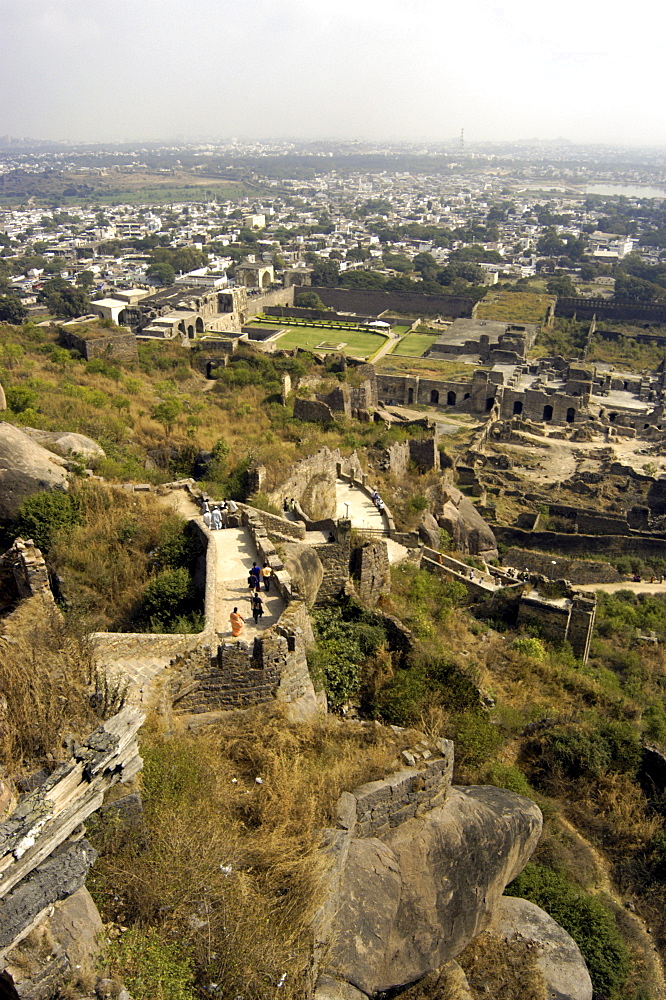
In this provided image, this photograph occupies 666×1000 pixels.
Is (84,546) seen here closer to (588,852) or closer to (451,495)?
(588,852)

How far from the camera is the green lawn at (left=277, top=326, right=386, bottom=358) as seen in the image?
49.7 metres

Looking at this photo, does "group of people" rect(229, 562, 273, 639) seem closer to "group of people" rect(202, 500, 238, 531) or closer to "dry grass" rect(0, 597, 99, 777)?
"group of people" rect(202, 500, 238, 531)

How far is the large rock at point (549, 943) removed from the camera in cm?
671

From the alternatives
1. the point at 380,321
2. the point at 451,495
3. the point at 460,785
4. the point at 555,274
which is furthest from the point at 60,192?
the point at 460,785

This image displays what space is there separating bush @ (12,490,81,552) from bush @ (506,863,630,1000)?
711cm

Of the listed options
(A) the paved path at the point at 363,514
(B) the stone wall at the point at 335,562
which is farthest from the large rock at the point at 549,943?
(A) the paved path at the point at 363,514

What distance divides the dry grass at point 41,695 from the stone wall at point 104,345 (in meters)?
20.5

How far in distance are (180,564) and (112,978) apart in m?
5.95

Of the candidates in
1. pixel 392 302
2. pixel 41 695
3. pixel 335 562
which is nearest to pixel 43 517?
pixel 335 562

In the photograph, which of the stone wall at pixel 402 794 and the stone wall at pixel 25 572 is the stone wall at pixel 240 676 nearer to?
the stone wall at pixel 402 794

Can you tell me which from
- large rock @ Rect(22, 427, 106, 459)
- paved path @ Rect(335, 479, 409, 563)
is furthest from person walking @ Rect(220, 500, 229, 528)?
paved path @ Rect(335, 479, 409, 563)

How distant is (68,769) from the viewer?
480 centimetres

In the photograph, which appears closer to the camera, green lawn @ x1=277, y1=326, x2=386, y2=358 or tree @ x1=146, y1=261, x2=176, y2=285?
green lawn @ x1=277, y1=326, x2=386, y2=358

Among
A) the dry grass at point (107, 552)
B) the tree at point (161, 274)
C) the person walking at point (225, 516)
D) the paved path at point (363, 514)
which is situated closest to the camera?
the dry grass at point (107, 552)
